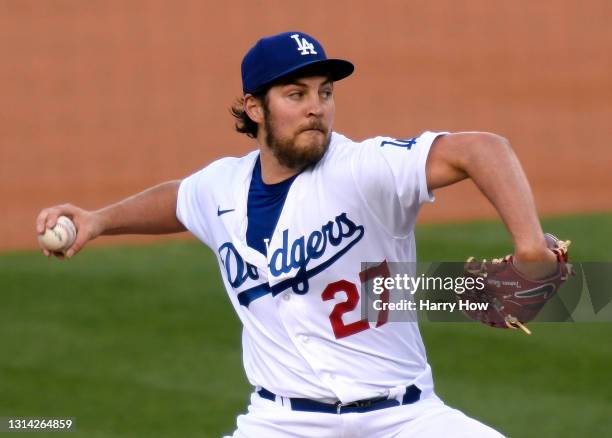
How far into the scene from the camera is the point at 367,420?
438 centimetres

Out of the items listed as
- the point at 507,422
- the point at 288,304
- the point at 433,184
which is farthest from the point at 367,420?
the point at 507,422

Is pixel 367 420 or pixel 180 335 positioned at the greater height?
pixel 180 335

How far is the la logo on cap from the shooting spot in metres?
4.49

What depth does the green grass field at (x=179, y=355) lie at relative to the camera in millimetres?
7262

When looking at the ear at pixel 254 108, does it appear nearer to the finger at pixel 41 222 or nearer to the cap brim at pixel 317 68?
the cap brim at pixel 317 68

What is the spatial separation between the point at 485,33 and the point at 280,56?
11.5 m

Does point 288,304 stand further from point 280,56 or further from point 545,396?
point 545,396

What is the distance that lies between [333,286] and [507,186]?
2.93ft

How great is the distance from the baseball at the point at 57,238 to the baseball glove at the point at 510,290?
1.49 meters

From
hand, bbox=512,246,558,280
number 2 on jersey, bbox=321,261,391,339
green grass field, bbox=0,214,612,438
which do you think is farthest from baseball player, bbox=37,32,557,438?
green grass field, bbox=0,214,612,438

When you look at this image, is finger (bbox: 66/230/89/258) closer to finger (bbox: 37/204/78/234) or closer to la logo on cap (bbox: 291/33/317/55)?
finger (bbox: 37/204/78/234)

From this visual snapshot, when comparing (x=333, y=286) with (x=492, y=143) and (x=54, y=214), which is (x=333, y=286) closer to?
(x=492, y=143)
